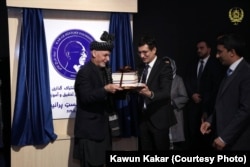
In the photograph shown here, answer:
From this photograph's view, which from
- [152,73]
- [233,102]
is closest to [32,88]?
[152,73]

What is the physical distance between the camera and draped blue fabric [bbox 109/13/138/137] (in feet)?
12.4

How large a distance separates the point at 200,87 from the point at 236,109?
1.79 metres

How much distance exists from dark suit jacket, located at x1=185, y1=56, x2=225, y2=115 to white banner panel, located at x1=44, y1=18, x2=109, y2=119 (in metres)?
1.35

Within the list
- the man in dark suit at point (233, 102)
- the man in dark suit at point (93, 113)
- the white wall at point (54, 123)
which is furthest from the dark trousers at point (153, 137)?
the white wall at point (54, 123)

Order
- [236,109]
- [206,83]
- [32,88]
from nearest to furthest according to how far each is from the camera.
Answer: [236,109], [32,88], [206,83]

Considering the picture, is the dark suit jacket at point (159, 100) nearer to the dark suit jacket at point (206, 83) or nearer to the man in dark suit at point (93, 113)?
the man in dark suit at point (93, 113)

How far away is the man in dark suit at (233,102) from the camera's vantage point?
7.85 feet

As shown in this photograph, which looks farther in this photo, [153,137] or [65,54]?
[65,54]

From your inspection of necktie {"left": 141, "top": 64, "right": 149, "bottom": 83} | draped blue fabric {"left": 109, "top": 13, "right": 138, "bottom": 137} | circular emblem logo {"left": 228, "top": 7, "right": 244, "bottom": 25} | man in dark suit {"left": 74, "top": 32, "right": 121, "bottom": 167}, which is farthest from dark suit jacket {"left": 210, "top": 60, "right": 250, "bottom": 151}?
circular emblem logo {"left": 228, "top": 7, "right": 244, "bottom": 25}

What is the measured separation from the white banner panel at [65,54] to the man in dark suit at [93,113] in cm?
75

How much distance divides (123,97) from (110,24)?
1.08m

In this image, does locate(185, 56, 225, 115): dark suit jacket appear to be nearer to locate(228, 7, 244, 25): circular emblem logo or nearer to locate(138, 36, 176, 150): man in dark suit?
locate(228, 7, 244, 25): circular emblem logo

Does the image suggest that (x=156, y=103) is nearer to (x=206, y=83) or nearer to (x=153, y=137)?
(x=153, y=137)

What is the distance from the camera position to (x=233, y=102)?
246cm
